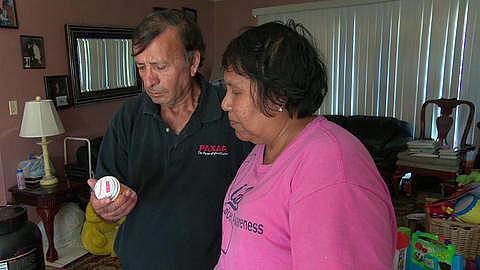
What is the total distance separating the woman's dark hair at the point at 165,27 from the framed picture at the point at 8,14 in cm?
222

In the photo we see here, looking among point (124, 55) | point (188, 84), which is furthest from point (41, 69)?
point (188, 84)

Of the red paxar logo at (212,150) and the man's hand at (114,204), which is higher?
the red paxar logo at (212,150)

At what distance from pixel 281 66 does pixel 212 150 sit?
527mm

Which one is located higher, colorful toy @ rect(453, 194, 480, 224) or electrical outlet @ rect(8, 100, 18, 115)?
electrical outlet @ rect(8, 100, 18, 115)

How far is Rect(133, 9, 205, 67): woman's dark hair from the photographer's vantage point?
3.63ft

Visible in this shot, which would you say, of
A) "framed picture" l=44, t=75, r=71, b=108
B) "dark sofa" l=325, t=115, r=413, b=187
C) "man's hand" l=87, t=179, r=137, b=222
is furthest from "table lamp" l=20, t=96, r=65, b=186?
"dark sofa" l=325, t=115, r=413, b=187

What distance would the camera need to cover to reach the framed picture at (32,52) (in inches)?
117

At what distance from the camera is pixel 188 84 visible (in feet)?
4.01

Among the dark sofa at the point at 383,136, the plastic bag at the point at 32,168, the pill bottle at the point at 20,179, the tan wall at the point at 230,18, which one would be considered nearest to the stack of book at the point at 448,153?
the dark sofa at the point at 383,136

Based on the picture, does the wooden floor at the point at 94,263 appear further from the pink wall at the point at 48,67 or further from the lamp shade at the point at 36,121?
the lamp shade at the point at 36,121

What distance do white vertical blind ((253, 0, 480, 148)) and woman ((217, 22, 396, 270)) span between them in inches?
134

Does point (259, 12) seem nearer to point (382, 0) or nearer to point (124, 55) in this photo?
point (382, 0)

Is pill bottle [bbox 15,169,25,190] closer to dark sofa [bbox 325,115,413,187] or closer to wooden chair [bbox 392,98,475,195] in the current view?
dark sofa [bbox 325,115,413,187]

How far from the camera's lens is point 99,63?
11.8 feet
